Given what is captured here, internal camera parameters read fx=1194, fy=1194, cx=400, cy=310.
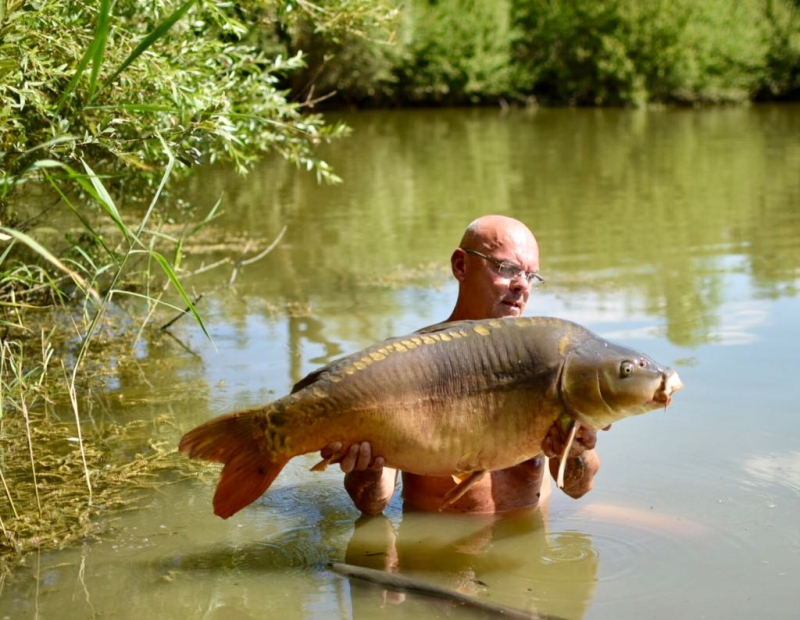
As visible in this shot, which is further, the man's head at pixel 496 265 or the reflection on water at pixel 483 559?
the man's head at pixel 496 265

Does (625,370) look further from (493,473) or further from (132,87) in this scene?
(132,87)

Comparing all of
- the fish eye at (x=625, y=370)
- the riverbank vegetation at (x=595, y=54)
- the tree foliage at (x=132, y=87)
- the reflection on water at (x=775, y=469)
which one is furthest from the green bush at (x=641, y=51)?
the fish eye at (x=625, y=370)

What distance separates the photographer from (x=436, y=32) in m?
39.7

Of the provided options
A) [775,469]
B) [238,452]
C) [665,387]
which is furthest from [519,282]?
[775,469]

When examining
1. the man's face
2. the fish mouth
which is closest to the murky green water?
the fish mouth

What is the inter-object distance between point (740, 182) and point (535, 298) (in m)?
8.55

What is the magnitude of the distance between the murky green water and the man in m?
0.13

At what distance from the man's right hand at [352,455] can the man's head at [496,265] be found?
1.03m

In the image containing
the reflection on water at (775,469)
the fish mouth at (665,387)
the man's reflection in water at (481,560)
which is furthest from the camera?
the reflection on water at (775,469)

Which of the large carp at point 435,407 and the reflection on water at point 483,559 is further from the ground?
the large carp at point 435,407

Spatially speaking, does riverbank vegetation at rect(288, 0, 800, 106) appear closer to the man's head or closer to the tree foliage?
the tree foliage

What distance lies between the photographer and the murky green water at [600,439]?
4309mm

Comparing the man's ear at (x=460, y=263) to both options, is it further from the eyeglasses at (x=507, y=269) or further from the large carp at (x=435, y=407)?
the large carp at (x=435, y=407)

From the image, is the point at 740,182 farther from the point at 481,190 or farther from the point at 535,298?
the point at 535,298
